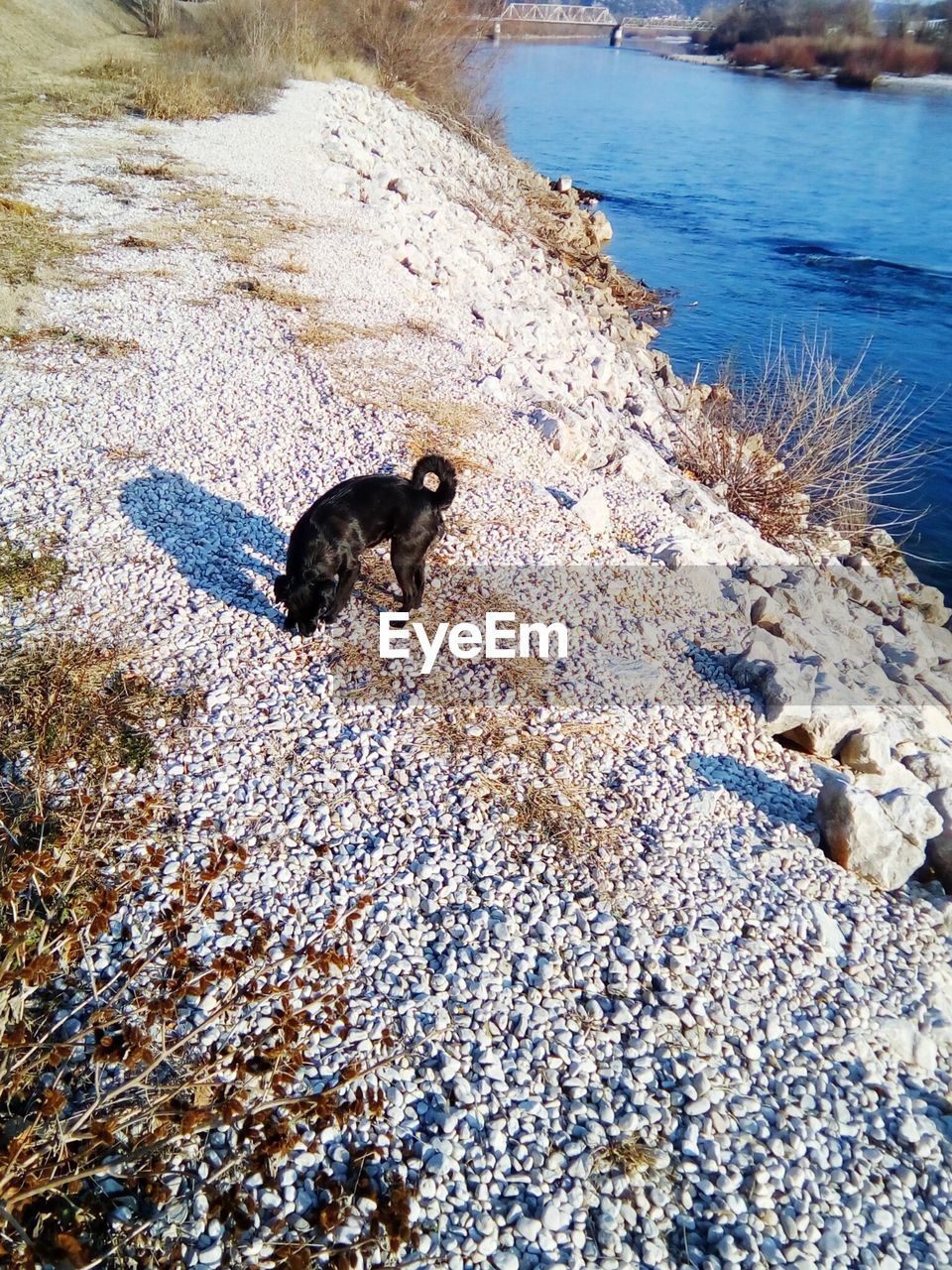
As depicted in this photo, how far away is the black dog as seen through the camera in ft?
14.1

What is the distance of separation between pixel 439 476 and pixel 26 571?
230cm

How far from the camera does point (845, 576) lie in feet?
24.9

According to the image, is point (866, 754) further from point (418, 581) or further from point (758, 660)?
point (418, 581)

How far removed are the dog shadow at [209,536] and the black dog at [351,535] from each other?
35 centimetres

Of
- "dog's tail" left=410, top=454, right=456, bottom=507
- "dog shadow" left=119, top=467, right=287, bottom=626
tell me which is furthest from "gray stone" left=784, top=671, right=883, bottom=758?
"dog shadow" left=119, top=467, right=287, bottom=626

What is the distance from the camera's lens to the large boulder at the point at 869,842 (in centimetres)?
391

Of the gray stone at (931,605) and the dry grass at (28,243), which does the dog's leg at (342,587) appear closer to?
the dry grass at (28,243)

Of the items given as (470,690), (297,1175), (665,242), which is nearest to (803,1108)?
(297,1175)

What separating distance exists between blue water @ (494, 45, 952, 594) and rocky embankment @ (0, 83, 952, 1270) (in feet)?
17.3

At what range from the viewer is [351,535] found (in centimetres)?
435

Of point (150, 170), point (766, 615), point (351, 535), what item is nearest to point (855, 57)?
point (150, 170)

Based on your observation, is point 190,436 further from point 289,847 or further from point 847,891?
point 847,891

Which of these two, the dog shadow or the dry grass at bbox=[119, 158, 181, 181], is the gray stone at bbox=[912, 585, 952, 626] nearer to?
the dog shadow

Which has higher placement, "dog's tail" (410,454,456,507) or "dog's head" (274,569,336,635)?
"dog's tail" (410,454,456,507)
